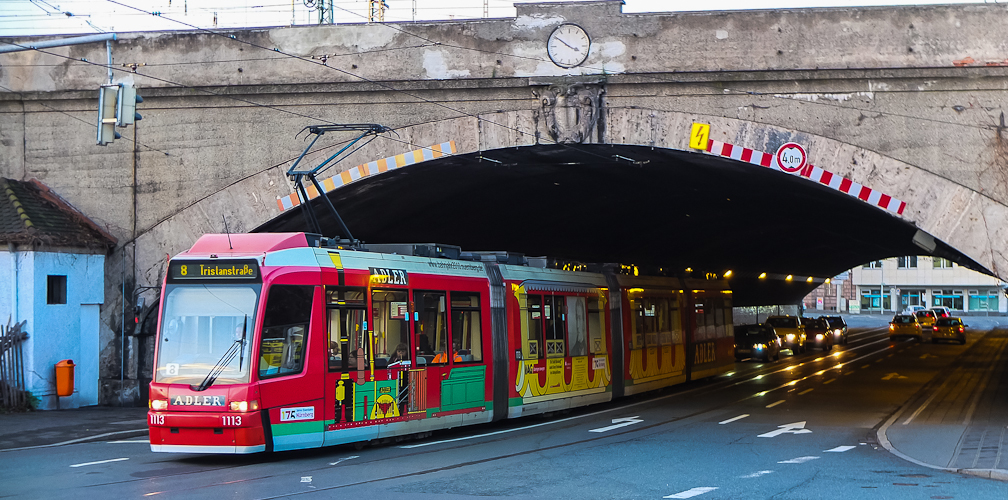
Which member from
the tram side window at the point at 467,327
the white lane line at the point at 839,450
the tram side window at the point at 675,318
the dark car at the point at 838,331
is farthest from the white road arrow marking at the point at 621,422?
the dark car at the point at 838,331

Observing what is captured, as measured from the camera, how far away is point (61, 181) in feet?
71.5

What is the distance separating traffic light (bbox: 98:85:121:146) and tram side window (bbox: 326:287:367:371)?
3925mm

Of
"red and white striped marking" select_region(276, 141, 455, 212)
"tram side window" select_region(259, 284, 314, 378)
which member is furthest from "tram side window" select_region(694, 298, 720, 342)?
"tram side window" select_region(259, 284, 314, 378)

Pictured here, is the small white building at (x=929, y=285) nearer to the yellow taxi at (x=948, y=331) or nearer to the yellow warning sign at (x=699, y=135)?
the yellow taxi at (x=948, y=331)

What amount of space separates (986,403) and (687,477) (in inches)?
481

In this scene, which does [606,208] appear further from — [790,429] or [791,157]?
[790,429]

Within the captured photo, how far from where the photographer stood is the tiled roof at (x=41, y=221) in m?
19.5

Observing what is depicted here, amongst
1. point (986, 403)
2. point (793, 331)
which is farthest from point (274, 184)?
point (793, 331)

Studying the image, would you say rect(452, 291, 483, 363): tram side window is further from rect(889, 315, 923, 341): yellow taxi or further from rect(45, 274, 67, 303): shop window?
rect(889, 315, 923, 341): yellow taxi

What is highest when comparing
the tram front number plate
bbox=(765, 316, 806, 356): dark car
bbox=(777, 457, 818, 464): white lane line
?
the tram front number plate

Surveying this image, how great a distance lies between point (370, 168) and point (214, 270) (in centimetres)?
772

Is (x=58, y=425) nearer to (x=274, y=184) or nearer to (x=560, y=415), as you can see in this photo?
(x=274, y=184)

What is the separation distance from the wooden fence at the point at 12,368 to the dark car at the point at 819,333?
35.2 meters

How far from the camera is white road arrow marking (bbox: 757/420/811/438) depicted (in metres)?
16.1
